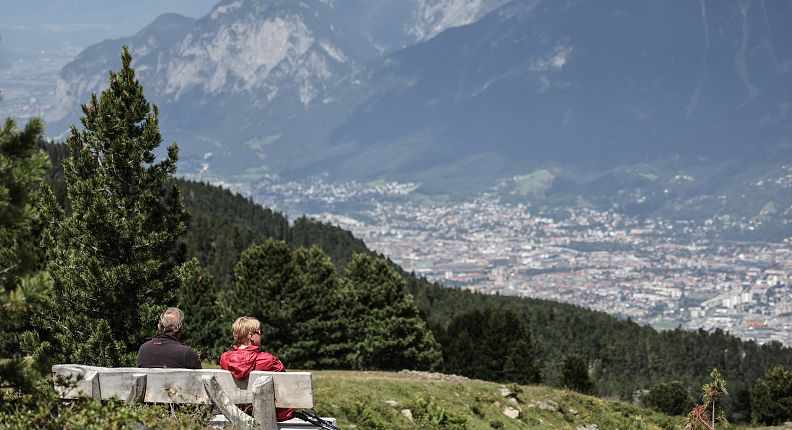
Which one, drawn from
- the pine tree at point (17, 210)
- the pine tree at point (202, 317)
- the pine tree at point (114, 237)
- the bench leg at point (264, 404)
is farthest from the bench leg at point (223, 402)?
the pine tree at point (202, 317)

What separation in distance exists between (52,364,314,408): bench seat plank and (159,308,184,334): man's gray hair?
1.05 metres

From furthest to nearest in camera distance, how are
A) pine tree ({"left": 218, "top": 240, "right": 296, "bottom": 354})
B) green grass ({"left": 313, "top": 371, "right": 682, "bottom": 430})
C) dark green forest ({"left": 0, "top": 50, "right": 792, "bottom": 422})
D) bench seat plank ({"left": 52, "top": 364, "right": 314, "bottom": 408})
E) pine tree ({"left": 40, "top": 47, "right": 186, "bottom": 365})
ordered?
pine tree ({"left": 218, "top": 240, "right": 296, "bottom": 354}), green grass ({"left": 313, "top": 371, "right": 682, "bottom": 430}), pine tree ({"left": 40, "top": 47, "right": 186, "bottom": 365}), dark green forest ({"left": 0, "top": 50, "right": 792, "bottom": 422}), bench seat plank ({"left": 52, "top": 364, "right": 314, "bottom": 408})

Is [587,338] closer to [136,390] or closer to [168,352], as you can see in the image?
[168,352]

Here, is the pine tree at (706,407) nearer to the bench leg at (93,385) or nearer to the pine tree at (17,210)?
the bench leg at (93,385)

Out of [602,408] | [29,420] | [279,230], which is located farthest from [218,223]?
[29,420]

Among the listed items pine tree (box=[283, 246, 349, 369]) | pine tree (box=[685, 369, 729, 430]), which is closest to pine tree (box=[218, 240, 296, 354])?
pine tree (box=[283, 246, 349, 369])

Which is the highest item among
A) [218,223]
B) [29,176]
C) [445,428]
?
[218,223]

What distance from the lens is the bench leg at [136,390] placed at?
34.7 ft

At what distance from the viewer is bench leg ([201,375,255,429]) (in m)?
10.4

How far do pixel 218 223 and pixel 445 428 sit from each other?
112m

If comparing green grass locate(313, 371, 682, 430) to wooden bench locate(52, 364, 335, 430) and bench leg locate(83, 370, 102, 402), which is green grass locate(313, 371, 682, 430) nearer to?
wooden bench locate(52, 364, 335, 430)

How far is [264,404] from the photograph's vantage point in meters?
10.5

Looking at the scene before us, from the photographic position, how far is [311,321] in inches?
2089

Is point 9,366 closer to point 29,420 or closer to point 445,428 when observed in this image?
point 29,420
